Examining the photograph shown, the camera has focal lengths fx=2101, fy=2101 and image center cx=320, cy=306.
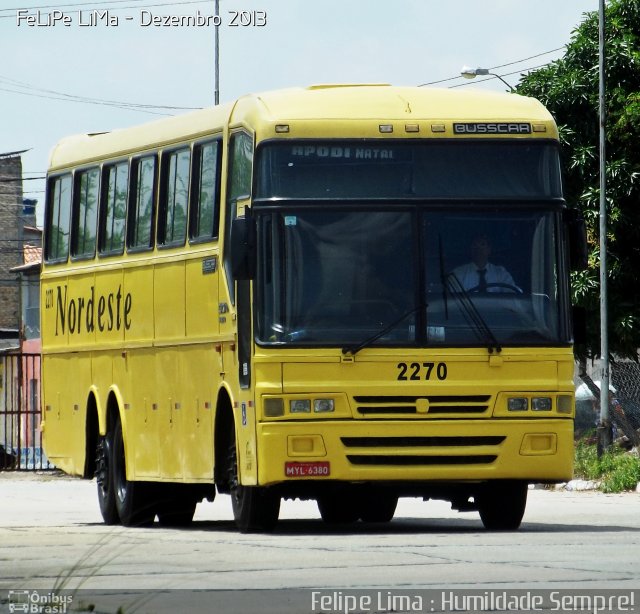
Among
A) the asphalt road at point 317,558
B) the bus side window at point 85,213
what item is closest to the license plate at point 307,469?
the asphalt road at point 317,558

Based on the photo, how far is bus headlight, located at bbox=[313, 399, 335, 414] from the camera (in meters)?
16.5

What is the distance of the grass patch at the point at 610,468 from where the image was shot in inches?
1095

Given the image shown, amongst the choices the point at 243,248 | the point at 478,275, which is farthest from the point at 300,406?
the point at 478,275

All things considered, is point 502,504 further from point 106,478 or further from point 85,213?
point 85,213

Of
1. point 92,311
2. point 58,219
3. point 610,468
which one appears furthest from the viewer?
point 610,468

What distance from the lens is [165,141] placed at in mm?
19422

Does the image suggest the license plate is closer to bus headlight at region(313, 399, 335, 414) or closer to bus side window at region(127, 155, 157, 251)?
bus headlight at region(313, 399, 335, 414)

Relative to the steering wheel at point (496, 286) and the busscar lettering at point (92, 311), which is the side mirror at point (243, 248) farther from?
the busscar lettering at point (92, 311)

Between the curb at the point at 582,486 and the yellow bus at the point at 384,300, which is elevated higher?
the yellow bus at the point at 384,300

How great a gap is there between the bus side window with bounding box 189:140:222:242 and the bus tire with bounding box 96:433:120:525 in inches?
124

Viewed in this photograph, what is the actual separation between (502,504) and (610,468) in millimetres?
12210

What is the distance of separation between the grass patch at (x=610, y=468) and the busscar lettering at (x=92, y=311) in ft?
28.7

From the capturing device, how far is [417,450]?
54.4 feet

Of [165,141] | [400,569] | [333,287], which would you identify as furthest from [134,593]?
[165,141]
